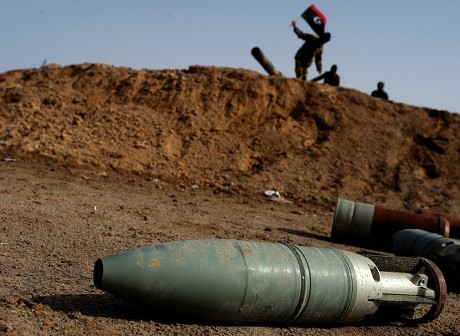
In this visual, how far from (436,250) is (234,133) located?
794cm

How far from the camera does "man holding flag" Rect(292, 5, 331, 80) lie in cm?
1523

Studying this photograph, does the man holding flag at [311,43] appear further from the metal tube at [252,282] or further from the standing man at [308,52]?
the metal tube at [252,282]

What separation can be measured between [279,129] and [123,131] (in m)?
3.73

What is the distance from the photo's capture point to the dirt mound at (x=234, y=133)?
11977 mm

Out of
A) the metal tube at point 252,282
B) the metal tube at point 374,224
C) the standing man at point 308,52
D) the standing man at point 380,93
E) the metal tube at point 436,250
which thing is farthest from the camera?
the standing man at point 380,93

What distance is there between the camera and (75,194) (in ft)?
A: 28.4

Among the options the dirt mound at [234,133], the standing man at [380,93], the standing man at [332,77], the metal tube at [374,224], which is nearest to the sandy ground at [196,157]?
the dirt mound at [234,133]

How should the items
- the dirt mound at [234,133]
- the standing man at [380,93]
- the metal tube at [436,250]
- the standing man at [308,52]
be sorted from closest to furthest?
the metal tube at [436,250] < the dirt mound at [234,133] < the standing man at [308,52] < the standing man at [380,93]

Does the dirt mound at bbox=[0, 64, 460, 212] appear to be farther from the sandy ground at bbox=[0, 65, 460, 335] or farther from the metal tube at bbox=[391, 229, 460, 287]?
the metal tube at bbox=[391, 229, 460, 287]

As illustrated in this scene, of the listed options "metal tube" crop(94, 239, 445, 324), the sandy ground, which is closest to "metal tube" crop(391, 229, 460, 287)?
the sandy ground

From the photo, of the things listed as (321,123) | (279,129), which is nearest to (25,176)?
(279,129)

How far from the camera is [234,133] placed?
1352 cm

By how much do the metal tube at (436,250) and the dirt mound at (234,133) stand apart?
4.81 m

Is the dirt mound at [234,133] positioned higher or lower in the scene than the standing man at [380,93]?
lower
